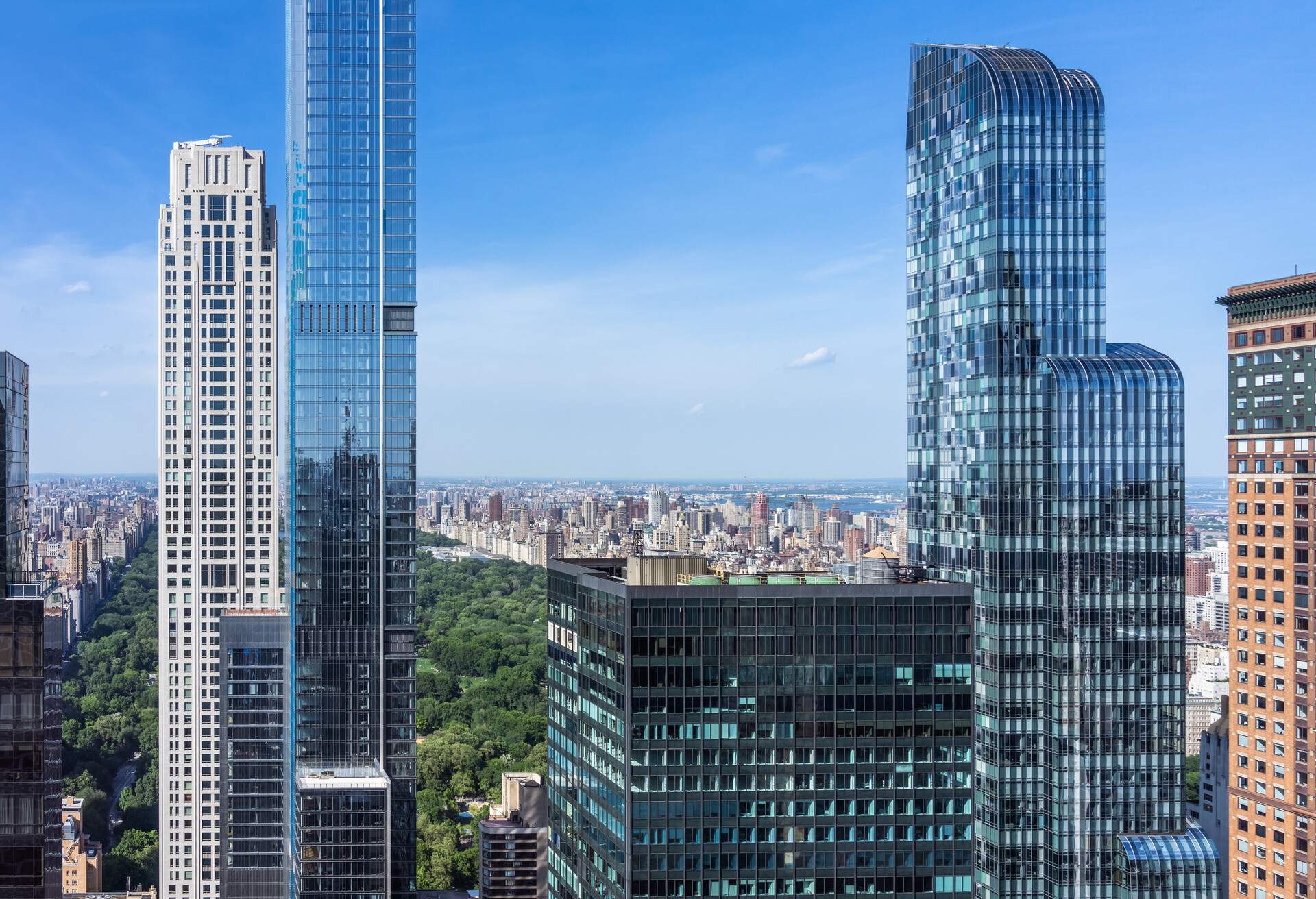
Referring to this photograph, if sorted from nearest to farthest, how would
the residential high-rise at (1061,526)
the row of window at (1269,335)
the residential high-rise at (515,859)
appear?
1. the row of window at (1269,335)
2. the residential high-rise at (1061,526)
3. the residential high-rise at (515,859)

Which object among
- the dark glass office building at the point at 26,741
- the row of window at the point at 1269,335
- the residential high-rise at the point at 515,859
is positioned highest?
the row of window at the point at 1269,335

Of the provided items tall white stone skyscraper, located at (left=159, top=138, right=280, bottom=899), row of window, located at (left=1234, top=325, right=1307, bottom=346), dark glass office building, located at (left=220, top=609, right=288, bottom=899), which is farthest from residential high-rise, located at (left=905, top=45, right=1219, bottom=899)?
tall white stone skyscraper, located at (left=159, top=138, right=280, bottom=899)

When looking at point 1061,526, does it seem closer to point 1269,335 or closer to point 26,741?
point 1269,335

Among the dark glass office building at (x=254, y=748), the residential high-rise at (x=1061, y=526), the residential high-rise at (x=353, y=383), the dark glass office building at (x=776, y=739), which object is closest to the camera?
the dark glass office building at (x=776, y=739)

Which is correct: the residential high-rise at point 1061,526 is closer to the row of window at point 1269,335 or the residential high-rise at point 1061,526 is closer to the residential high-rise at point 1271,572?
the residential high-rise at point 1271,572

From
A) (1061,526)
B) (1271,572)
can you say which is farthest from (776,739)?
(1271,572)

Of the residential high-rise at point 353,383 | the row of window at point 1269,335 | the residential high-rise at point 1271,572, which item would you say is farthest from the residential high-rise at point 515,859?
the row of window at point 1269,335

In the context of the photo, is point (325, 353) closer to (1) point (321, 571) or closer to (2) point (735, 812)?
(1) point (321, 571)
